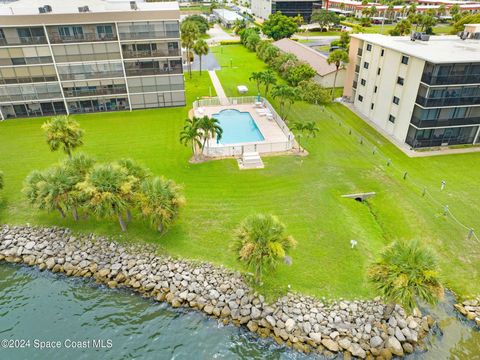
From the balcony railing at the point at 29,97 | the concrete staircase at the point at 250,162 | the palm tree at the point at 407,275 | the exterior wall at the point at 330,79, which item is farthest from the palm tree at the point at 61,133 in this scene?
the exterior wall at the point at 330,79

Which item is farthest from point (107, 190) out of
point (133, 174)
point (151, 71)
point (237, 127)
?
point (151, 71)

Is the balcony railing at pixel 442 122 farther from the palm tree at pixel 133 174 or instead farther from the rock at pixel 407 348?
the palm tree at pixel 133 174

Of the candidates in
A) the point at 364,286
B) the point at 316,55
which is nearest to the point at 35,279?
the point at 364,286

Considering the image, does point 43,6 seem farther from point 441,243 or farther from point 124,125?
point 441,243

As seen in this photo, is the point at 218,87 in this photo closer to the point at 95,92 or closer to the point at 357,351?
the point at 95,92

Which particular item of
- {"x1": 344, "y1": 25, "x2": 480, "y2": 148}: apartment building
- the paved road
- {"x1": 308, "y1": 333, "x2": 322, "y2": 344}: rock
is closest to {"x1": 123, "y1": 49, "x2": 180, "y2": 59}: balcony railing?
{"x1": 344, "y1": 25, "x2": 480, "y2": 148}: apartment building
